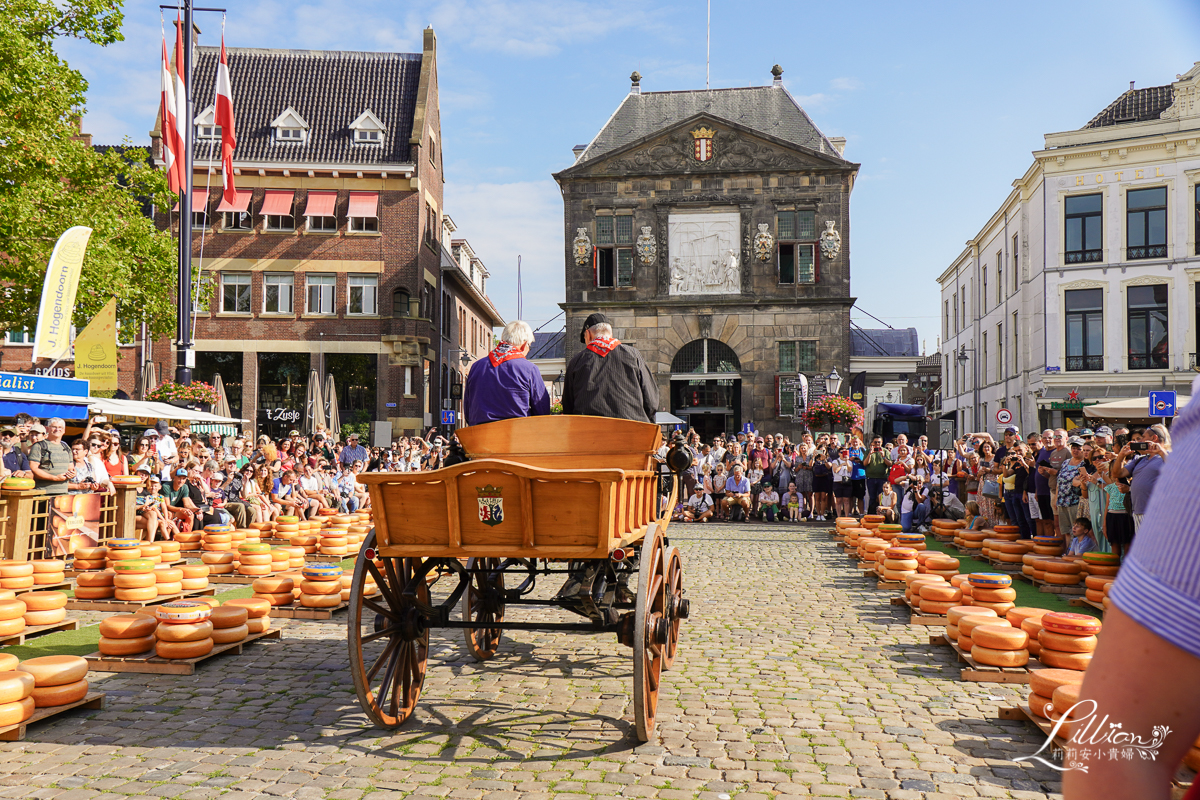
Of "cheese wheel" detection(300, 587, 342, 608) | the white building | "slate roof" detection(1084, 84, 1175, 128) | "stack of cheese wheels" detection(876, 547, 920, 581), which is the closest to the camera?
"cheese wheel" detection(300, 587, 342, 608)

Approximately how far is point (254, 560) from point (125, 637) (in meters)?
4.06

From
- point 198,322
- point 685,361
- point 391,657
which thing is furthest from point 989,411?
point 391,657

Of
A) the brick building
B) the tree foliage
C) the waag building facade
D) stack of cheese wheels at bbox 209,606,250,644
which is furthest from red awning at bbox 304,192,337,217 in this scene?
stack of cheese wheels at bbox 209,606,250,644

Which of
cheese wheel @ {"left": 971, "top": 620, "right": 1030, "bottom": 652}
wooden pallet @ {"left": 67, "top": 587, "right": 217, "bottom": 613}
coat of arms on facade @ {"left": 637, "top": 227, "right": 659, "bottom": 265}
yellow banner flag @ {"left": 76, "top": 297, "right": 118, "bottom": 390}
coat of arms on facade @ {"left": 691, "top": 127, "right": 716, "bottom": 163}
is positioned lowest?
wooden pallet @ {"left": 67, "top": 587, "right": 217, "bottom": 613}

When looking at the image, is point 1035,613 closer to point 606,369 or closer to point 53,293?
point 606,369

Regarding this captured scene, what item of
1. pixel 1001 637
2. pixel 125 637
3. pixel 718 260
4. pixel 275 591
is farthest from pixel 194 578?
pixel 718 260

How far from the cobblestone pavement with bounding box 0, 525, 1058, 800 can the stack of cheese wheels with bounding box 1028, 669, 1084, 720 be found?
0.18 m

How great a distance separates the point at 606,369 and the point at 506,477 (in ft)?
6.18

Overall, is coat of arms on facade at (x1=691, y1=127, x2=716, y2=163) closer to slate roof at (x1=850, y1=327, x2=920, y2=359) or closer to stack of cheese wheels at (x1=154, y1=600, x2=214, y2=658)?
stack of cheese wheels at (x1=154, y1=600, x2=214, y2=658)

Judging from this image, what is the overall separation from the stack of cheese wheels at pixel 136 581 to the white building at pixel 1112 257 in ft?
112

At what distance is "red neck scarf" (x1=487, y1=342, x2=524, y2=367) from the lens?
234 inches

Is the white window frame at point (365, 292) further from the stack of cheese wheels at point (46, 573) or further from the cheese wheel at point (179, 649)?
the cheese wheel at point (179, 649)

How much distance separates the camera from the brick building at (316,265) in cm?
3619

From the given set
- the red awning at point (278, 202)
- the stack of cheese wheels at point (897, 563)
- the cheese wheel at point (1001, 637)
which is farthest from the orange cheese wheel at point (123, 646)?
the red awning at point (278, 202)
